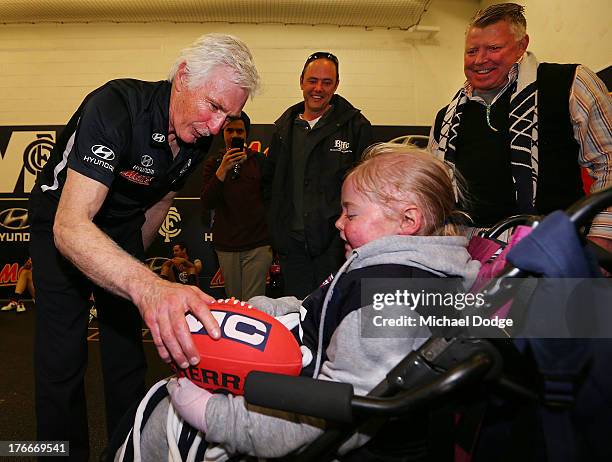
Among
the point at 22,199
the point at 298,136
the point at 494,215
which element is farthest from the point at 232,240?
the point at 22,199

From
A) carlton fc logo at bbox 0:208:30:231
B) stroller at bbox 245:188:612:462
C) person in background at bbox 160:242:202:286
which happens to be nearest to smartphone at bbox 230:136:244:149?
person in background at bbox 160:242:202:286

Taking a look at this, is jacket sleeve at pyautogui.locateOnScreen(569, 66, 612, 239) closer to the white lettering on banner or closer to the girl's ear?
the girl's ear

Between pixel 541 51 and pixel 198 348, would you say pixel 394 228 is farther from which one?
pixel 541 51

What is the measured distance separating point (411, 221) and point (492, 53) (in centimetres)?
117

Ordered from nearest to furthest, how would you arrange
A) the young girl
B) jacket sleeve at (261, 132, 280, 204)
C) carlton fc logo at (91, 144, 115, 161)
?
the young girl
carlton fc logo at (91, 144, 115, 161)
jacket sleeve at (261, 132, 280, 204)

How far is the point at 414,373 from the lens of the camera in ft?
2.37

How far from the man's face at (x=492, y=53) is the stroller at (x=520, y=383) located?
1.44 metres

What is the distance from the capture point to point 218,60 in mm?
1479

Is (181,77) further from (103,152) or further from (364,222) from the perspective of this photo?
(364,222)

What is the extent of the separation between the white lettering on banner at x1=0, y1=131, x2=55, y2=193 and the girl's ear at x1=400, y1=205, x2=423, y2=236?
581 cm

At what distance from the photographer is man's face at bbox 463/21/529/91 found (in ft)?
6.20

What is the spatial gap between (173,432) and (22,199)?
19.2ft

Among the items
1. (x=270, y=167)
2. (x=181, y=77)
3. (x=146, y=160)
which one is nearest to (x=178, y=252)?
(x=270, y=167)

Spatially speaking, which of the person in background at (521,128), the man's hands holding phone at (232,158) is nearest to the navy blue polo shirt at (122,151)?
the person in background at (521,128)
